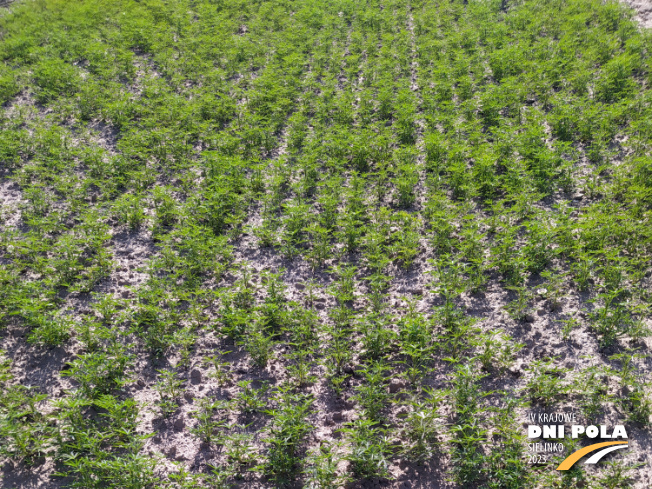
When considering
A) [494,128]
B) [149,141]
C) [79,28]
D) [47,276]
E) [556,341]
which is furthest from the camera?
[79,28]

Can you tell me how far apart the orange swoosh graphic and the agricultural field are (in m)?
0.10

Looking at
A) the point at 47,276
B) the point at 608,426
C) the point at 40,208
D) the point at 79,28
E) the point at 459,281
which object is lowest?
the point at 608,426

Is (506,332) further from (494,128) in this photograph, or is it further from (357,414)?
(494,128)

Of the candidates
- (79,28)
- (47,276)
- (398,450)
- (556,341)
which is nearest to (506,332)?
(556,341)

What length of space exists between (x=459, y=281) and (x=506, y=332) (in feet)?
3.51

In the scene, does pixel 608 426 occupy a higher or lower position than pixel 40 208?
lower

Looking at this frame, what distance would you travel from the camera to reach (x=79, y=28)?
1683 centimetres
